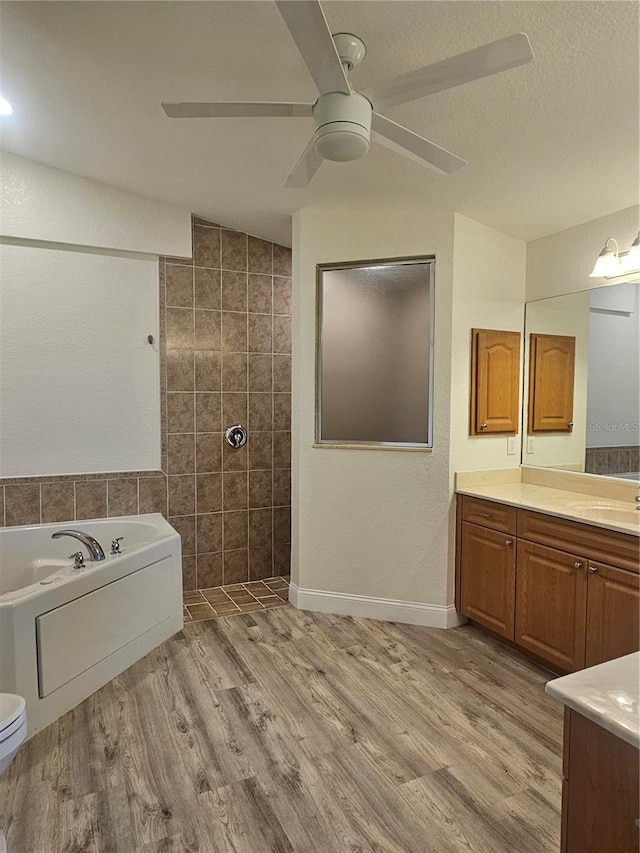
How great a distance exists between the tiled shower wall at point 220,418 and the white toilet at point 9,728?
177cm

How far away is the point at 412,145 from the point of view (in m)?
1.72

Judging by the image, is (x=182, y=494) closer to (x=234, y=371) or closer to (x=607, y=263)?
(x=234, y=371)

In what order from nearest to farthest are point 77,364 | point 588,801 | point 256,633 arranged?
point 588,801
point 256,633
point 77,364

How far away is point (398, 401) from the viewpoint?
3182 mm

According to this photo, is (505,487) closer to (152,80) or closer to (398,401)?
(398,401)

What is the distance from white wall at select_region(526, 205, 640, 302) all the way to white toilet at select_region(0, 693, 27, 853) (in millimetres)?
3402

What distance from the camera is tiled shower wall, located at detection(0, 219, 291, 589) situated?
11.5 feet

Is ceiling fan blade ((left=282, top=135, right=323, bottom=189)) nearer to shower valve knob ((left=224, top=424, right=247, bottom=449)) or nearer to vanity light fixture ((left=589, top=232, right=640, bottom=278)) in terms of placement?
vanity light fixture ((left=589, top=232, right=640, bottom=278))

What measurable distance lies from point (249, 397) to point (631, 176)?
2.69 meters

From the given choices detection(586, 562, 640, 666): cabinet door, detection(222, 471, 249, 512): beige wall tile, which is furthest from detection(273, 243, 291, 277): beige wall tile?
detection(586, 562, 640, 666): cabinet door

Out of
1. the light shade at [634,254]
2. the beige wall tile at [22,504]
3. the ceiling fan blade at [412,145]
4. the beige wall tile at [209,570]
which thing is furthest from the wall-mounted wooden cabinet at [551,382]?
the beige wall tile at [22,504]

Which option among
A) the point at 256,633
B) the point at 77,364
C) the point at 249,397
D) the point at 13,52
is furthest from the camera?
the point at 249,397

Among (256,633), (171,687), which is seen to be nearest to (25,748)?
(171,687)

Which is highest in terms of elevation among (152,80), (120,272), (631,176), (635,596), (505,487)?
(152,80)
